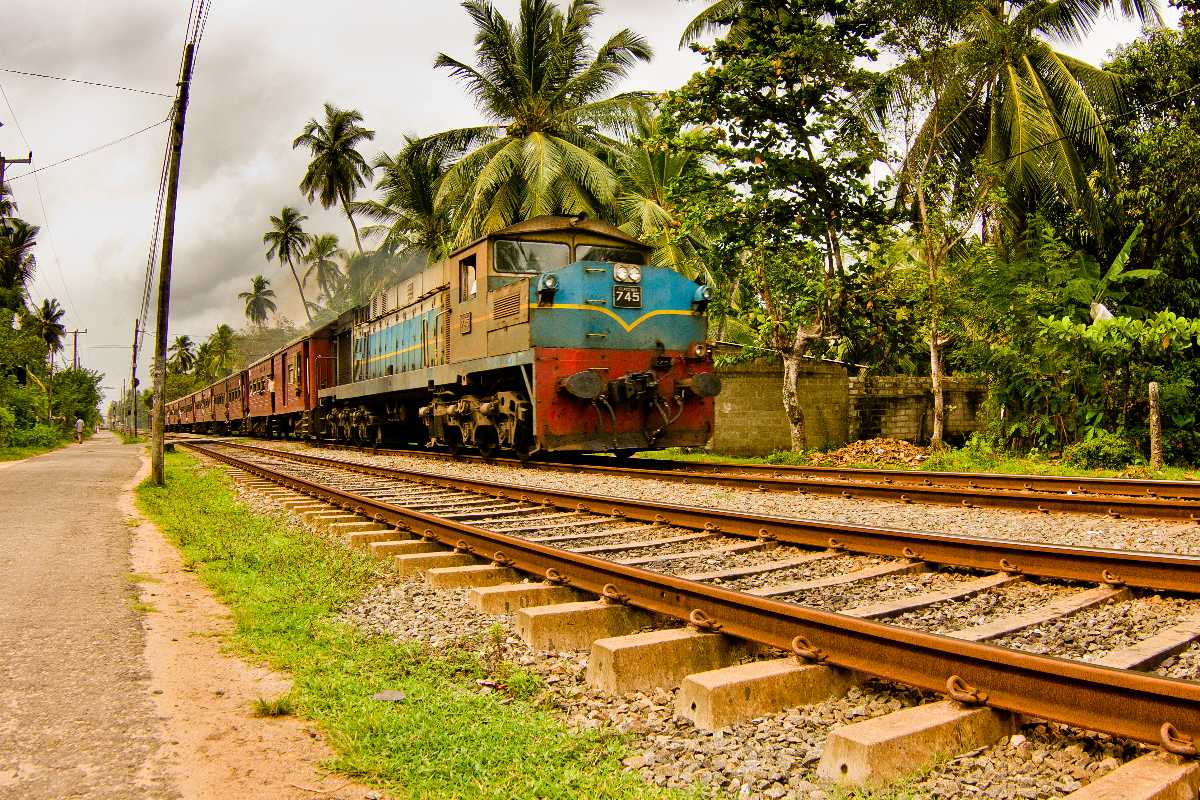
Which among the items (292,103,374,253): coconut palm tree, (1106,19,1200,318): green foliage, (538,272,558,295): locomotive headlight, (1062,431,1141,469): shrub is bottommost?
(1062,431,1141,469): shrub

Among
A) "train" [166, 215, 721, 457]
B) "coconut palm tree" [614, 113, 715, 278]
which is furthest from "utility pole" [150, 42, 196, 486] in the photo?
"coconut palm tree" [614, 113, 715, 278]

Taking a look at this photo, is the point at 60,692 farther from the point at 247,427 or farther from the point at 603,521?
the point at 247,427

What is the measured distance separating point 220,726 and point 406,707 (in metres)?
0.65

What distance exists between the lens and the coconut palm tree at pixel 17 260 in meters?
40.2

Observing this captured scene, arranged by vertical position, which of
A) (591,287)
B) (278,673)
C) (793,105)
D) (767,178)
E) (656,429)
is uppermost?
(793,105)

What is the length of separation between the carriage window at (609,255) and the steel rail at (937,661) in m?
8.21

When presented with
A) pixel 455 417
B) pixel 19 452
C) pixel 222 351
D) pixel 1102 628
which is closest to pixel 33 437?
pixel 19 452

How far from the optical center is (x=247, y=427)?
34.0m

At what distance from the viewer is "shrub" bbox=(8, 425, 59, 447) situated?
27891 mm

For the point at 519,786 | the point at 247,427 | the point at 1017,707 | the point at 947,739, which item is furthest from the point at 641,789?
the point at 247,427

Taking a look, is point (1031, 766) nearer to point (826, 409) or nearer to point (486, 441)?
point (486, 441)

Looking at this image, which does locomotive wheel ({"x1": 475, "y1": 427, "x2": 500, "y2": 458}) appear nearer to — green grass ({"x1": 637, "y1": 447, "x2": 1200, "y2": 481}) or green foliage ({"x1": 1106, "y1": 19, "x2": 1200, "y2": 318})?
green grass ({"x1": 637, "y1": 447, "x2": 1200, "y2": 481})

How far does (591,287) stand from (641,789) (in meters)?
9.42

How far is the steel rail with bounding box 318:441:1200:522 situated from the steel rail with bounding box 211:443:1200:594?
8.09ft
